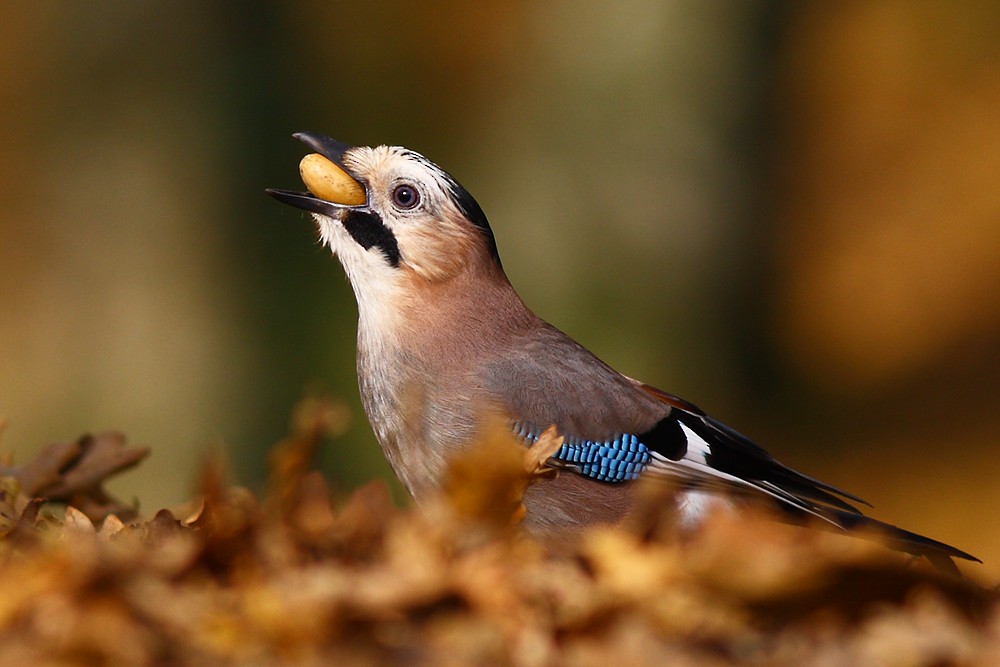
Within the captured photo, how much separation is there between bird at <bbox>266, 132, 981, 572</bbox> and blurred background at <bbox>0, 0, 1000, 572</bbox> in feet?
9.24

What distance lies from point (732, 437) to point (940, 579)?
1.30 meters

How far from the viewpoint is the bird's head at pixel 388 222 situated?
1985mm

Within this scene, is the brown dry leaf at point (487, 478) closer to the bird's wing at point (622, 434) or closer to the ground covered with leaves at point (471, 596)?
the ground covered with leaves at point (471, 596)

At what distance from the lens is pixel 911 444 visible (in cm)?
538

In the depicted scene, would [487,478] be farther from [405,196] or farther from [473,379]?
[405,196]

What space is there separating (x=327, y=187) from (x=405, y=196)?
190 mm

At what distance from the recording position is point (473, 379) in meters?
1.80

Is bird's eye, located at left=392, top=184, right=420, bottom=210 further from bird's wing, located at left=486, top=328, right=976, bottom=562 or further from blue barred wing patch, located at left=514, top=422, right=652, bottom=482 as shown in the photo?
blue barred wing patch, located at left=514, top=422, right=652, bottom=482

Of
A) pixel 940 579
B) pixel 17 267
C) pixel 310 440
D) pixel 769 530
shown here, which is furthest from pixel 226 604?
pixel 17 267

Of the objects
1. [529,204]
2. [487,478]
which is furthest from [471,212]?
[529,204]

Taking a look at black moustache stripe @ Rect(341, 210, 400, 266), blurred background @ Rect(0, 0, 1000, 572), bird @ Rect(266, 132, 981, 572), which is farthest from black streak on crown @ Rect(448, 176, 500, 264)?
blurred background @ Rect(0, 0, 1000, 572)

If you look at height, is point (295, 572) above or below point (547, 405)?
above

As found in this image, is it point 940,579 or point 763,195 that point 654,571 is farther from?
point 763,195

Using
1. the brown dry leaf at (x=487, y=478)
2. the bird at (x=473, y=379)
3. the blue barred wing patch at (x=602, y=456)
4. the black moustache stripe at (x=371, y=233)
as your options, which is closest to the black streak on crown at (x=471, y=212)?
the bird at (x=473, y=379)
